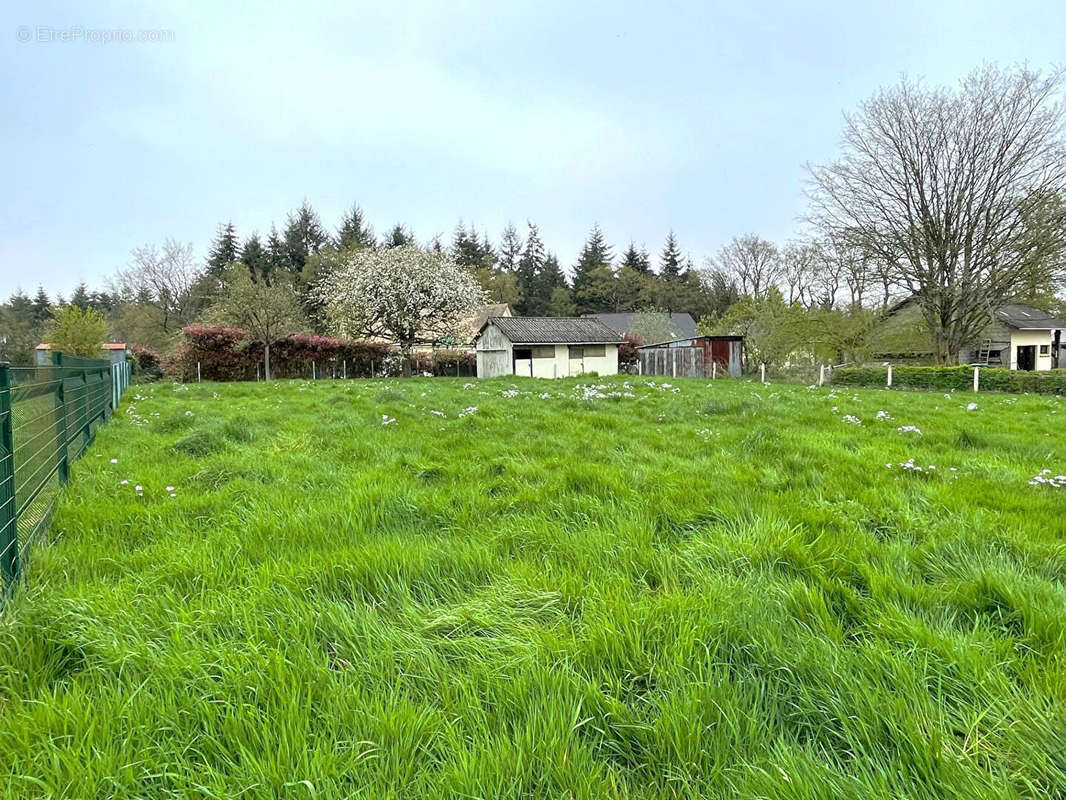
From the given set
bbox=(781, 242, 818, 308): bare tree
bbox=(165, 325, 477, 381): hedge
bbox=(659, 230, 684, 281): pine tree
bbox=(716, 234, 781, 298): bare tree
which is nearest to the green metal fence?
bbox=(165, 325, 477, 381): hedge

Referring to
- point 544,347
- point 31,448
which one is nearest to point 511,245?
point 544,347

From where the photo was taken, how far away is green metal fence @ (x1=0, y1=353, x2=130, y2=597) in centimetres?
226

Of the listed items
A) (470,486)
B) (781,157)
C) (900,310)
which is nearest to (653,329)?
(900,310)

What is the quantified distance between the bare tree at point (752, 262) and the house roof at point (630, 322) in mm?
6668

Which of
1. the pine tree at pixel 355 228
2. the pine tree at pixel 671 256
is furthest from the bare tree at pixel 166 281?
the pine tree at pixel 671 256

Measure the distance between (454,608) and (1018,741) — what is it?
5.87 ft

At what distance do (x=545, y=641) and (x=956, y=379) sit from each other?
22763 mm

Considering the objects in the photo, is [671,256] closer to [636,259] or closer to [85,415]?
[636,259]

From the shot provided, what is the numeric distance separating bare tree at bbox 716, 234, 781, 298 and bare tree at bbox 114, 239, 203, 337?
4464 cm

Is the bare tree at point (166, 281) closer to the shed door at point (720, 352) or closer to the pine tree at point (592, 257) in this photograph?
the shed door at point (720, 352)

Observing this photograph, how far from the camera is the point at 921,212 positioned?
843 inches

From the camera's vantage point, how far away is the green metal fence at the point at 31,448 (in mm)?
2258

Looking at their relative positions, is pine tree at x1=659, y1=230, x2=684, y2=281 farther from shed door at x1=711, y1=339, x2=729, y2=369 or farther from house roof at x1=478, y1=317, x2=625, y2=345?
shed door at x1=711, y1=339, x2=729, y2=369

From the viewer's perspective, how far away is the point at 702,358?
A: 26500 mm
